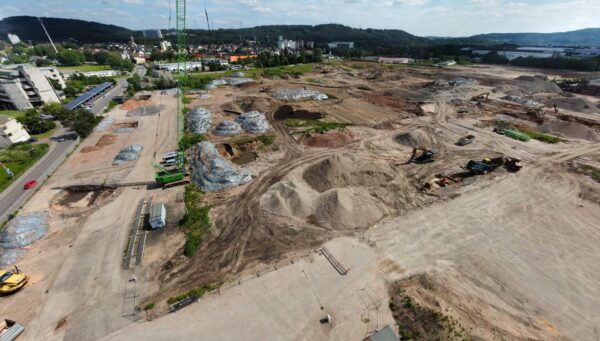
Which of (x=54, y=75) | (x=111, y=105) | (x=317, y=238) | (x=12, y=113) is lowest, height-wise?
(x=12, y=113)

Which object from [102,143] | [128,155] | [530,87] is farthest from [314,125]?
[530,87]

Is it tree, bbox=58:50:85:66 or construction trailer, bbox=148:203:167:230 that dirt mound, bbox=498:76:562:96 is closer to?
construction trailer, bbox=148:203:167:230

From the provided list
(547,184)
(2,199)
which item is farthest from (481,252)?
(2,199)

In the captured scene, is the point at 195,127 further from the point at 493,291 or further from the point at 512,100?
the point at 512,100

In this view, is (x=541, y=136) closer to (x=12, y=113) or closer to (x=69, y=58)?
(x=12, y=113)

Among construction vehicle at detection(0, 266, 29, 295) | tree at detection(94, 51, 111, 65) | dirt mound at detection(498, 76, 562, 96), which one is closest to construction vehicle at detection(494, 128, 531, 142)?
dirt mound at detection(498, 76, 562, 96)
